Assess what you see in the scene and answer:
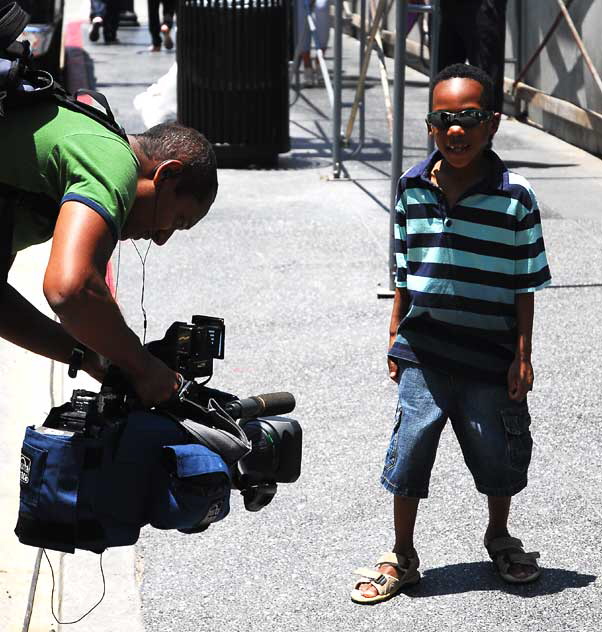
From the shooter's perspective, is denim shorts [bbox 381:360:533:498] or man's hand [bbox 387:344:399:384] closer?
denim shorts [bbox 381:360:533:498]

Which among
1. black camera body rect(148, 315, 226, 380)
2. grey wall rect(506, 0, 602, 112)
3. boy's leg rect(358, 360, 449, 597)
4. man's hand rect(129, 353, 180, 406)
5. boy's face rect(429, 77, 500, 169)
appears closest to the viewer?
man's hand rect(129, 353, 180, 406)

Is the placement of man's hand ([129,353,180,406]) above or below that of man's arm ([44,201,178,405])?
below

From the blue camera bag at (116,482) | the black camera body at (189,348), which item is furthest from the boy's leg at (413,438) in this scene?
the blue camera bag at (116,482)

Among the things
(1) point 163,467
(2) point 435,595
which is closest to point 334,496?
(2) point 435,595

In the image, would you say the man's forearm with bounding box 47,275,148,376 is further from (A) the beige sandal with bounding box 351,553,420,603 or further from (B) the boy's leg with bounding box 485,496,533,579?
(B) the boy's leg with bounding box 485,496,533,579

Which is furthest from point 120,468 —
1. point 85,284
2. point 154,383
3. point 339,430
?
point 339,430

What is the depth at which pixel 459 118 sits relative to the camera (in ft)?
11.7

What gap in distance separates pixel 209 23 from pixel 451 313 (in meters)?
6.56

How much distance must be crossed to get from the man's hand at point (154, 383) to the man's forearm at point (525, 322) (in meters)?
1.28

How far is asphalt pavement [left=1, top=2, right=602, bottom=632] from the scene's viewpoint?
12.2 ft

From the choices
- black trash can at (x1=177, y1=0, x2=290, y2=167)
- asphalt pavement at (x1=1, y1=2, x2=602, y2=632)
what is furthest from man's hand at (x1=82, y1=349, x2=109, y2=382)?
black trash can at (x1=177, y1=0, x2=290, y2=167)

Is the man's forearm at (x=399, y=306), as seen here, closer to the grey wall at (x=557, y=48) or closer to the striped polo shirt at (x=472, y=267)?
the striped polo shirt at (x=472, y=267)

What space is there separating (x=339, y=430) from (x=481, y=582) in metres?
1.31

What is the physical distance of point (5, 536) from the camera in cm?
412
